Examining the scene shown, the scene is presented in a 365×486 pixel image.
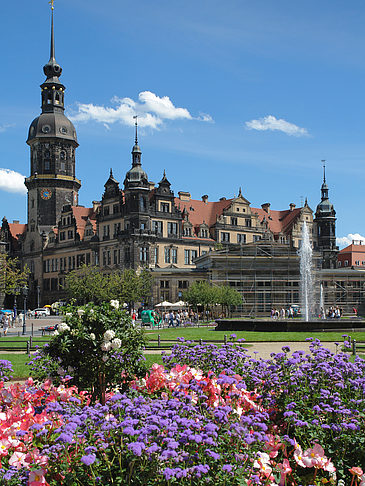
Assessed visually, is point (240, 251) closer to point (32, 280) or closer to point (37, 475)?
point (32, 280)

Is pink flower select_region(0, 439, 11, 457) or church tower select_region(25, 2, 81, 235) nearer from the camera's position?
pink flower select_region(0, 439, 11, 457)

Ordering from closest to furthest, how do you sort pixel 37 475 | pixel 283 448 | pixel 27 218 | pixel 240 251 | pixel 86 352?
1. pixel 37 475
2. pixel 283 448
3. pixel 86 352
4. pixel 240 251
5. pixel 27 218

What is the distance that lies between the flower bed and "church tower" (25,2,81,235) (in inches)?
3545

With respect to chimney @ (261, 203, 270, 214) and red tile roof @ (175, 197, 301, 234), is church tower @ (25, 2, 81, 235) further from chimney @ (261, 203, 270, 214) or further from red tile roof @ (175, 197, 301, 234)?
chimney @ (261, 203, 270, 214)

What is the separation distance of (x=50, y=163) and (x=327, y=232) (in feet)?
160

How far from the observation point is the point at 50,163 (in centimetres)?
9681

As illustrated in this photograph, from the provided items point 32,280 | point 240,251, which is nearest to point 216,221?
point 240,251

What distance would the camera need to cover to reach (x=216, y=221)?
8525 centimetres

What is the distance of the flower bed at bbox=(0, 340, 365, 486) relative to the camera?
6020 millimetres

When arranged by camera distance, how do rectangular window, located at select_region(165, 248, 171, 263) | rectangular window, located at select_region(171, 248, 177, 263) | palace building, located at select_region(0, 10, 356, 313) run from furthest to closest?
→ 1. rectangular window, located at select_region(171, 248, 177, 263)
2. rectangular window, located at select_region(165, 248, 171, 263)
3. palace building, located at select_region(0, 10, 356, 313)

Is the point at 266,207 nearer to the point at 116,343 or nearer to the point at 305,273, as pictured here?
the point at 305,273

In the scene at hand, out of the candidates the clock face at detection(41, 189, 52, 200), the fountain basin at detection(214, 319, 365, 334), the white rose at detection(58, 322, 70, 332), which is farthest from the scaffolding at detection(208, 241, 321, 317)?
the white rose at detection(58, 322, 70, 332)

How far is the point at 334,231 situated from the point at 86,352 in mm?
87977

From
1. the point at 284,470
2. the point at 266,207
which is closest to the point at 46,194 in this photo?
the point at 266,207
